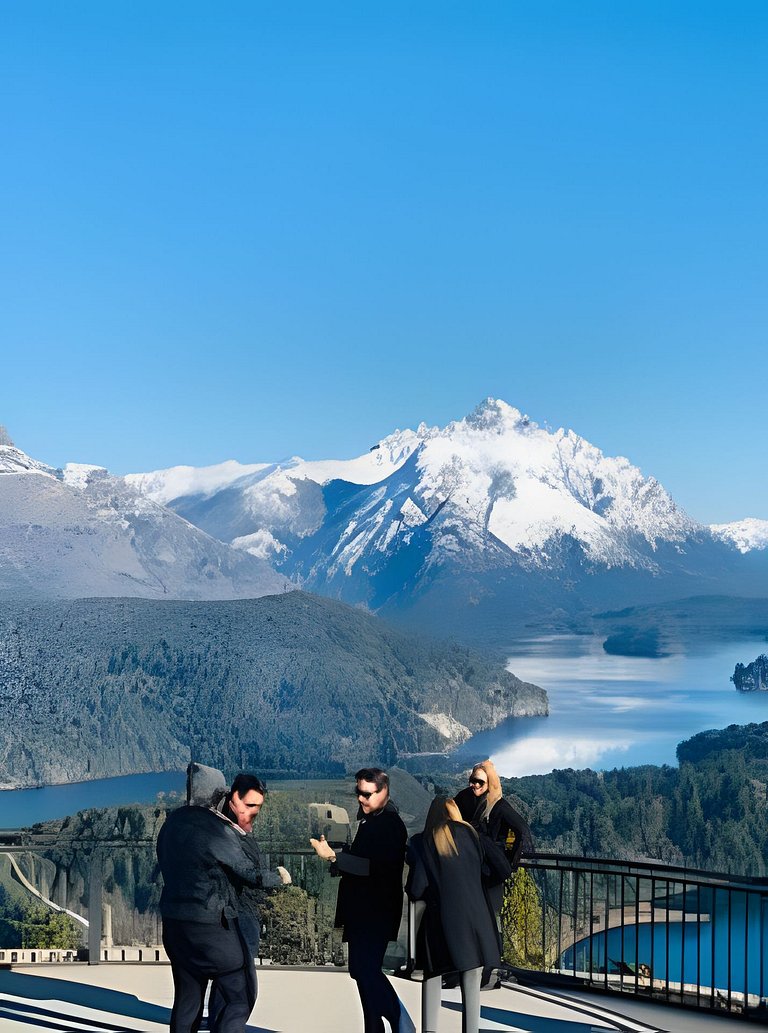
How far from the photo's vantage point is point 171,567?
234ft

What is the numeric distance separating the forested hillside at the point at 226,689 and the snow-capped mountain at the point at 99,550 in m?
1.64

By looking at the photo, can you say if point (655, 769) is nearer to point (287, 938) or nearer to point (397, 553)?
point (397, 553)

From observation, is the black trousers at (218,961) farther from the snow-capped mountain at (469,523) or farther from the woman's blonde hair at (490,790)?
the snow-capped mountain at (469,523)

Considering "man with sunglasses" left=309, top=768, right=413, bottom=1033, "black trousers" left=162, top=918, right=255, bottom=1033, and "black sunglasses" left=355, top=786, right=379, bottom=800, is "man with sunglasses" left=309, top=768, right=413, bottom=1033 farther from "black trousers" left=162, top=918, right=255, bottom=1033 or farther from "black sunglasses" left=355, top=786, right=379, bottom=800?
"black trousers" left=162, top=918, right=255, bottom=1033

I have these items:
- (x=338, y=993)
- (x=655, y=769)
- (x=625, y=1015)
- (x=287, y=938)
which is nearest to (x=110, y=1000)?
(x=338, y=993)

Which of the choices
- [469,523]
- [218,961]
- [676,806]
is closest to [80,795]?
[676,806]

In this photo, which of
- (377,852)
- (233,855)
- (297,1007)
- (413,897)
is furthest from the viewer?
(297,1007)

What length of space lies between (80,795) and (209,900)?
57745 mm

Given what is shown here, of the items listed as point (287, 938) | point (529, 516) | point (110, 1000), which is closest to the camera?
point (110, 1000)

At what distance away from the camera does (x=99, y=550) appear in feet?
236

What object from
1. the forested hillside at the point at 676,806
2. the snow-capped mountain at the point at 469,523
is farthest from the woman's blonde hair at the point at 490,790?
the snow-capped mountain at the point at 469,523

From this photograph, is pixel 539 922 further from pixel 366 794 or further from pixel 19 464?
pixel 19 464

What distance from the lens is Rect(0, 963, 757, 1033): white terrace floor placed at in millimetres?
5691

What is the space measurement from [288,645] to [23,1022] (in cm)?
6179
